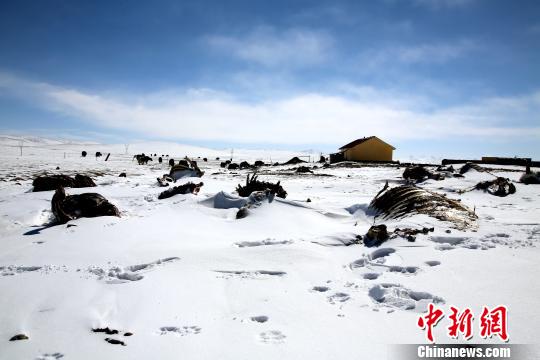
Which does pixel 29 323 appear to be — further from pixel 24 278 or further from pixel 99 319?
pixel 24 278

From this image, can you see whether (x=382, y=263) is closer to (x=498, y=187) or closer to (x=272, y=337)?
(x=272, y=337)

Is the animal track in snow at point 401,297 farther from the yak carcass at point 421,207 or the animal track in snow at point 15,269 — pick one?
the animal track in snow at point 15,269

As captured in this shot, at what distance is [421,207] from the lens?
16.8 feet

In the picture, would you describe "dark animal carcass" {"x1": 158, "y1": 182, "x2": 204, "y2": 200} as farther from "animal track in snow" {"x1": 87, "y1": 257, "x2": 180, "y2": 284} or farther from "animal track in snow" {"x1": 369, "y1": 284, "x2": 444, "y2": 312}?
"animal track in snow" {"x1": 369, "y1": 284, "x2": 444, "y2": 312}

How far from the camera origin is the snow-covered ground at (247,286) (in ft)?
6.54

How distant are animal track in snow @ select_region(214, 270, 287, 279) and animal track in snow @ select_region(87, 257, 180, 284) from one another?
65 cm

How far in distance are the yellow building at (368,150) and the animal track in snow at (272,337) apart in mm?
33941

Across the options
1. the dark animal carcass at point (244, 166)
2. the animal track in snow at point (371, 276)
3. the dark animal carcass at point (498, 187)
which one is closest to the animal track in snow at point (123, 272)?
the animal track in snow at point (371, 276)

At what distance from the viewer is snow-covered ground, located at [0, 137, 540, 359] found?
6.54 feet

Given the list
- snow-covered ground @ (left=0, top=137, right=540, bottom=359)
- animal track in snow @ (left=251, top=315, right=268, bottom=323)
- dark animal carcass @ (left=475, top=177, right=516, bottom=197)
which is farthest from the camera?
dark animal carcass @ (left=475, top=177, right=516, bottom=197)

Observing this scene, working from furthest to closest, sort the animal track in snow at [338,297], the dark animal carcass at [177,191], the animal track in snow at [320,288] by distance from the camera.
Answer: the dark animal carcass at [177,191], the animal track in snow at [320,288], the animal track in snow at [338,297]

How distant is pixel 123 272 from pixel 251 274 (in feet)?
3.79

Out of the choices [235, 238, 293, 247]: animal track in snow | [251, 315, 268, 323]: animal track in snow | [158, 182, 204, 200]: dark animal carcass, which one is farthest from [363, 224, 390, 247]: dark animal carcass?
[158, 182, 204, 200]: dark animal carcass

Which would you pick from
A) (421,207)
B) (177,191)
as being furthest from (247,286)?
(177,191)
